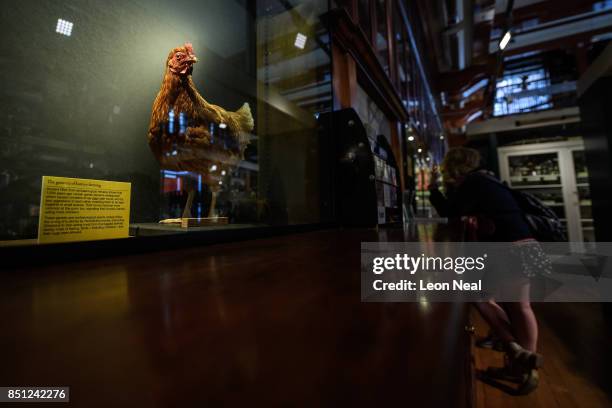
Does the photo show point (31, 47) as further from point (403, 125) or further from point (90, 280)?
point (403, 125)

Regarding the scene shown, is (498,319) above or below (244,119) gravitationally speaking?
below

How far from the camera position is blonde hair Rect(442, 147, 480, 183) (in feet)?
5.53

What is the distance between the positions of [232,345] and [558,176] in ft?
22.8

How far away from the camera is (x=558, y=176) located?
514cm

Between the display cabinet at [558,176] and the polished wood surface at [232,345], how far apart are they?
21.2 feet

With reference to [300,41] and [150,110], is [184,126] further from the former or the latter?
[300,41]

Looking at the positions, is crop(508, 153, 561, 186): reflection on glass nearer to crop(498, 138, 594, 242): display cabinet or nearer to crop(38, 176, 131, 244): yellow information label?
crop(498, 138, 594, 242): display cabinet

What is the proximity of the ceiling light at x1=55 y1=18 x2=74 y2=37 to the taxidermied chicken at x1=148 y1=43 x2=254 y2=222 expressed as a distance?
27 cm

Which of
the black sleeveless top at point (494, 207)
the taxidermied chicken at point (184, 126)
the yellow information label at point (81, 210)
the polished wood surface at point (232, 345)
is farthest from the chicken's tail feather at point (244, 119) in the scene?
the black sleeveless top at point (494, 207)

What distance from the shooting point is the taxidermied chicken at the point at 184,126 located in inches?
32.2

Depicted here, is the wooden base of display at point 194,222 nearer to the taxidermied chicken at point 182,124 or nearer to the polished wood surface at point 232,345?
the taxidermied chicken at point 182,124

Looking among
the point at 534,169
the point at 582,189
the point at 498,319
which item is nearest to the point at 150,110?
the point at 498,319

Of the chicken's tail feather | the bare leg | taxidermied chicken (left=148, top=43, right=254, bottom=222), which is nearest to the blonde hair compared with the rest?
the bare leg

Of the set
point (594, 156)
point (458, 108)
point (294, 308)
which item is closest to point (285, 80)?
point (294, 308)
